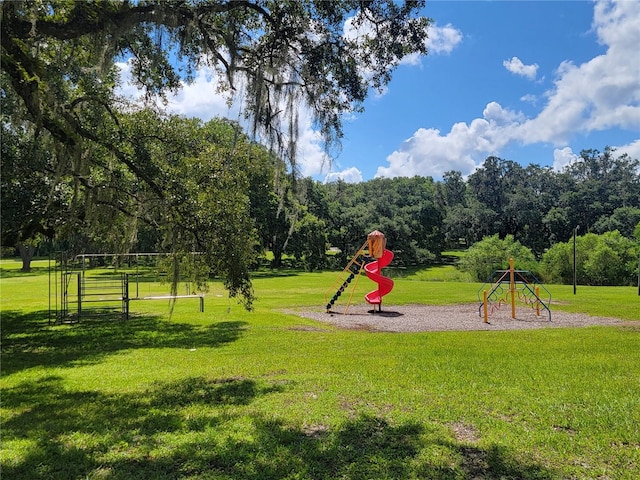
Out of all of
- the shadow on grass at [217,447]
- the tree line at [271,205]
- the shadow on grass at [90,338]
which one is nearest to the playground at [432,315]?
the tree line at [271,205]

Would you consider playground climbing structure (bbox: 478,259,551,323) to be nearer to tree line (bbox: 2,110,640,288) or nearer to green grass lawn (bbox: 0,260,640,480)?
green grass lawn (bbox: 0,260,640,480)

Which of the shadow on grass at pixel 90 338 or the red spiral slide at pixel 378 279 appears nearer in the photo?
the shadow on grass at pixel 90 338

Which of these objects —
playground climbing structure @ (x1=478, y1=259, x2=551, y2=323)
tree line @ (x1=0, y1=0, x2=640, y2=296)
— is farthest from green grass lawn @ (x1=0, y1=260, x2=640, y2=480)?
playground climbing structure @ (x1=478, y1=259, x2=551, y2=323)

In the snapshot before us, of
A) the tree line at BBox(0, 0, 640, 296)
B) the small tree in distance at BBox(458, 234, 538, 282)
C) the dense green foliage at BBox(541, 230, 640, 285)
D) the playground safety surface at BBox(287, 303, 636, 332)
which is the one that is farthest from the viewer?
the small tree in distance at BBox(458, 234, 538, 282)

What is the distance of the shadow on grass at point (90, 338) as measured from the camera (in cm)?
864

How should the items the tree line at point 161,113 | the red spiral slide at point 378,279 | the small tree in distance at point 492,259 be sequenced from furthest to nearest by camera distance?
the small tree in distance at point 492,259 → the red spiral slide at point 378,279 → the tree line at point 161,113

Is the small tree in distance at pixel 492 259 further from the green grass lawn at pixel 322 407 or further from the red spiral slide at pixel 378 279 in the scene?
the green grass lawn at pixel 322 407

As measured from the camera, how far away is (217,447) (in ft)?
13.6

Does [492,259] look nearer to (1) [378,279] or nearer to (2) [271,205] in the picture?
(2) [271,205]

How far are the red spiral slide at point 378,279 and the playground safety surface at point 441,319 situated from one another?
431 mm

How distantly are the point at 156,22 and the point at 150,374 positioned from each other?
16.1 feet

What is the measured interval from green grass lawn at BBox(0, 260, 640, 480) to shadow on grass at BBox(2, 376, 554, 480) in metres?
0.02

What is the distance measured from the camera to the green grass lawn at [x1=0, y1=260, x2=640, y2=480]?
3822 mm

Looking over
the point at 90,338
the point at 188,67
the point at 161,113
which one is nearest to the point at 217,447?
the point at 188,67
